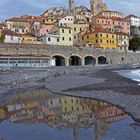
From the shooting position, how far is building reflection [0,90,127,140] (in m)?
13.8

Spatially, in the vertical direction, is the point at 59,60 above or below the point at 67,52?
below

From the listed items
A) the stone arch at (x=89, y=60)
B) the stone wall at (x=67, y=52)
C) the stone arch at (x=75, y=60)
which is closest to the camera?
the stone wall at (x=67, y=52)

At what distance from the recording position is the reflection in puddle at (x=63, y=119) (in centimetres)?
1223

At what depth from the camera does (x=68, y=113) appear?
17.1 m

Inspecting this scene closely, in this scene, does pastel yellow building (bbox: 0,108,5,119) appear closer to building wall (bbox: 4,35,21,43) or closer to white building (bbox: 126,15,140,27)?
building wall (bbox: 4,35,21,43)

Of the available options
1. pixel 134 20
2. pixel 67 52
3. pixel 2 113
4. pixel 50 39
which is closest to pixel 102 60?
pixel 67 52

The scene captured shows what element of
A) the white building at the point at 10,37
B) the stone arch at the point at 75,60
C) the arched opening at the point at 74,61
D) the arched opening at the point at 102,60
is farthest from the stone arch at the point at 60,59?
the arched opening at the point at 102,60

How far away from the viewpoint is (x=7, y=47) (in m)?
64.0

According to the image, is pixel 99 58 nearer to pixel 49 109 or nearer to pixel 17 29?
pixel 17 29

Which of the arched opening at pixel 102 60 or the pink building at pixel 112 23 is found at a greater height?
the pink building at pixel 112 23

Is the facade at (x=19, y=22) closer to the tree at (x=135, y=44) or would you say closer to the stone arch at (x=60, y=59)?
the stone arch at (x=60, y=59)

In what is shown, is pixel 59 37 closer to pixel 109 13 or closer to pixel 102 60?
pixel 102 60

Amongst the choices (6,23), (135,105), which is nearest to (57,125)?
(135,105)

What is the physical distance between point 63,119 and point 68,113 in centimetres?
163
